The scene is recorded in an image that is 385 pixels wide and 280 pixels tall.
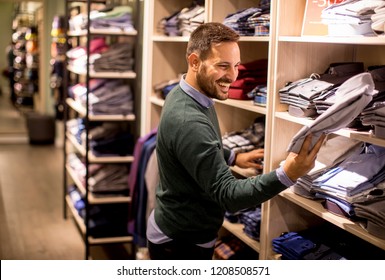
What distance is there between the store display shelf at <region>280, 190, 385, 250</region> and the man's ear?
651 millimetres

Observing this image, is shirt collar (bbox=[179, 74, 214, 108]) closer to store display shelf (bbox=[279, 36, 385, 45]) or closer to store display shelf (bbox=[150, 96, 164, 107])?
store display shelf (bbox=[279, 36, 385, 45])

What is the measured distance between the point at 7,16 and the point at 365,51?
6.00 m

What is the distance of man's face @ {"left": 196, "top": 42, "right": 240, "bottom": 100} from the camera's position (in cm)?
234

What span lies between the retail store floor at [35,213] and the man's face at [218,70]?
2127 mm

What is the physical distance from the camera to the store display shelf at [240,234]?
2.89m

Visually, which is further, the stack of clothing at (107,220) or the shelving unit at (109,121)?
the stack of clothing at (107,220)

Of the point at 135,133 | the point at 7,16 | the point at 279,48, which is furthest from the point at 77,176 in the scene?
the point at 7,16

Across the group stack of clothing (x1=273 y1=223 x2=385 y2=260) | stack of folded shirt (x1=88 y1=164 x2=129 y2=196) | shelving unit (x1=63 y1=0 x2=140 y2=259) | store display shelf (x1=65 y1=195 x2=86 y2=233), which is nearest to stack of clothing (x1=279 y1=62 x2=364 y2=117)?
stack of clothing (x1=273 y1=223 x2=385 y2=260)

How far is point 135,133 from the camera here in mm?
4625

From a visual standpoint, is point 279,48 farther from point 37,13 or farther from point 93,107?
point 37,13

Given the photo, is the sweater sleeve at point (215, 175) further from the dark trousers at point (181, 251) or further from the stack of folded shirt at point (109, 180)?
the stack of folded shirt at point (109, 180)

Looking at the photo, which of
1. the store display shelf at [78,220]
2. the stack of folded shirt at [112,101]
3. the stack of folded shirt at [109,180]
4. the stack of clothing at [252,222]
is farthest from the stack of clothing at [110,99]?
the stack of clothing at [252,222]

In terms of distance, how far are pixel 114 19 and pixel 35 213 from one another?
2012 millimetres

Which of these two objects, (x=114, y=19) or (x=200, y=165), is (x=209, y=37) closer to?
(x=200, y=165)
